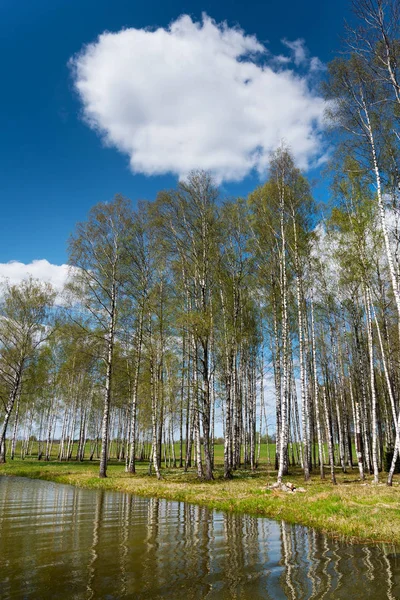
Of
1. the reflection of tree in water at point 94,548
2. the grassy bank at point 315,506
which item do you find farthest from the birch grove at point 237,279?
the reflection of tree in water at point 94,548

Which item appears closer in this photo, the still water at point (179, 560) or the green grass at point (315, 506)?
the still water at point (179, 560)

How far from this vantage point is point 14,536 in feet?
25.9

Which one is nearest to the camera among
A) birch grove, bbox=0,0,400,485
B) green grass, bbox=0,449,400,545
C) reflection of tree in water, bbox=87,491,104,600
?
reflection of tree in water, bbox=87,491,104,600

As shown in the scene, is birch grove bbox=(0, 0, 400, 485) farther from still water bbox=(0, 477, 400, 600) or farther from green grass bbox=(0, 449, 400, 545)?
still water bbox=(0, 477, 400, 600)

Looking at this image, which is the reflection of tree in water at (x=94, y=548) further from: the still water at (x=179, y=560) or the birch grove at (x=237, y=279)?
the birch grove at (x=237, y=279)

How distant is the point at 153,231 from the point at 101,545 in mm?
19833

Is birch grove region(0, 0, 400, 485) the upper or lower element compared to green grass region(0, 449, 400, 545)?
upper

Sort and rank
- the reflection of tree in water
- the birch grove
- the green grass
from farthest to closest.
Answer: the birch grove, the green grass, the reflection of tree in water

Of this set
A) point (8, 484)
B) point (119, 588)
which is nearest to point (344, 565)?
point (119, 588)

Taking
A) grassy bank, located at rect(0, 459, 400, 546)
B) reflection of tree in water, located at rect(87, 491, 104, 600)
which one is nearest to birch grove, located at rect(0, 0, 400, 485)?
grassy bank, located at rect(0, 459, 400, 546)

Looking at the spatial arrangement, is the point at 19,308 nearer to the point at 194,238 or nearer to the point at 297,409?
the point at 194,238

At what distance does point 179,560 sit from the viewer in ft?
20.7

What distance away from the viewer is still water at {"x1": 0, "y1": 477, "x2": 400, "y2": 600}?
16.2ft

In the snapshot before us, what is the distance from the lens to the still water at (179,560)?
495 centimetres
